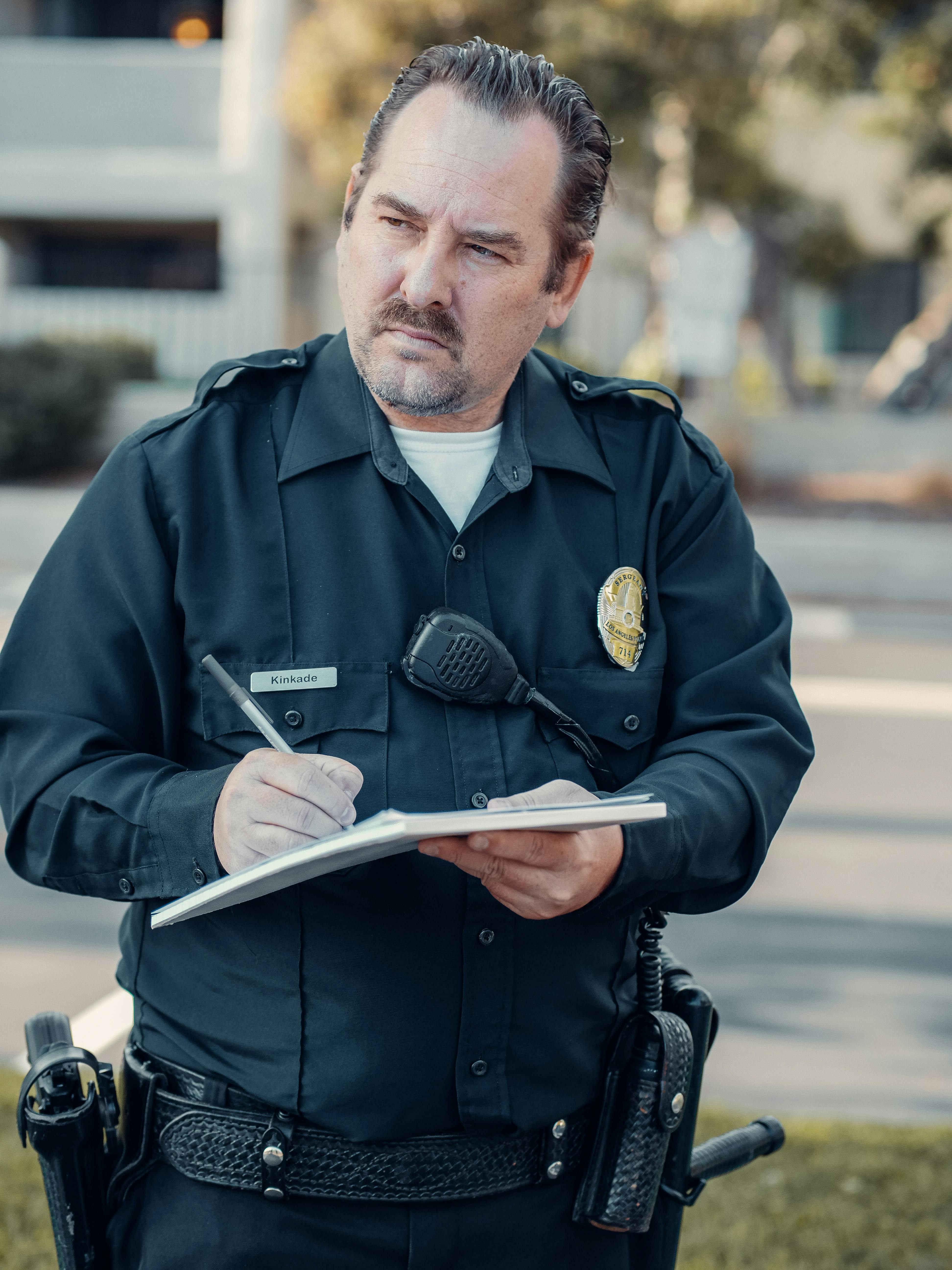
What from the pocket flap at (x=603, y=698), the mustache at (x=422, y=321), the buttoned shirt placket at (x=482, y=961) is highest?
the mustache at (x=422, y=321)

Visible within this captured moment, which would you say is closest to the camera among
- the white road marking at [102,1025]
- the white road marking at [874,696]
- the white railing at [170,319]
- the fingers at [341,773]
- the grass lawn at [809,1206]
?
the fingers at [341,773]

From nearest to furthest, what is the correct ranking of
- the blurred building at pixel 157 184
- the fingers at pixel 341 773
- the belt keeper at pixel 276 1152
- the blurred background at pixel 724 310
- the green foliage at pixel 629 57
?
the fingers at pixel 341 773 → the belt keeper at pixel 276 1152 → the blurred background at pixel 724 310 → the green foliage at pixel 629 57 → the blurred building at pixel 157 184

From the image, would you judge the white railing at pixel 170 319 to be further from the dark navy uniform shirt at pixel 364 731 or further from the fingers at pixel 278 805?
the fingers at pixel 278 805

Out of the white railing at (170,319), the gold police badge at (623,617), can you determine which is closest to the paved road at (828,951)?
the gold police badge at (623,617)

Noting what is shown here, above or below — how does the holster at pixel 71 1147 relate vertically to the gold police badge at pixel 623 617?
below

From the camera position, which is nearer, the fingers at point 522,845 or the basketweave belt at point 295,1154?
the fingers at point 522,845

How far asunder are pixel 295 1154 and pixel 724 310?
1125 centimetres

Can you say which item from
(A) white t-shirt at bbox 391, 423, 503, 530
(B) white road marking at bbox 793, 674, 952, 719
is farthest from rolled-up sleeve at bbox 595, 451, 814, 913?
(B) white road marking at bbox 793, 674, 952, 719

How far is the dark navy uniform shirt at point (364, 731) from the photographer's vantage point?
157 cm

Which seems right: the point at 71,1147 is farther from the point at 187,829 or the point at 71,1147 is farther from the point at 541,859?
the point at 541,859

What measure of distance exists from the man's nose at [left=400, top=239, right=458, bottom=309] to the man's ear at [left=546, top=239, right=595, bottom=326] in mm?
182

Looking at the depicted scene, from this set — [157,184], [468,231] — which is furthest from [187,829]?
[157,184]

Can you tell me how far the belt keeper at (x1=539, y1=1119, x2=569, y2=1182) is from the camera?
167cm

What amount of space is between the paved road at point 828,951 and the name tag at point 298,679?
237 cm
